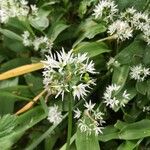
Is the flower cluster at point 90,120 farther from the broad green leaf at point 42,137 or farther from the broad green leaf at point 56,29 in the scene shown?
the broad green leaf at point 56,29

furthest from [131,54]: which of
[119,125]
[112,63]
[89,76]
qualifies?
[119,125]

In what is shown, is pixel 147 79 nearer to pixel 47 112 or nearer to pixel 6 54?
pixel 47 112

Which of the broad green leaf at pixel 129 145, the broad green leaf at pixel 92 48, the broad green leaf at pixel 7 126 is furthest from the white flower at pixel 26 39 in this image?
the broad green leaf at pixel 7 126

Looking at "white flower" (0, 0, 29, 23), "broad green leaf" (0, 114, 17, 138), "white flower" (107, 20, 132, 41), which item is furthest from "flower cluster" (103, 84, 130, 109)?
"broad green leaf" (0, 114, 17, 138)

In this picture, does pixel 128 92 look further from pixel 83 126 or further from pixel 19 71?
pixel 19 71

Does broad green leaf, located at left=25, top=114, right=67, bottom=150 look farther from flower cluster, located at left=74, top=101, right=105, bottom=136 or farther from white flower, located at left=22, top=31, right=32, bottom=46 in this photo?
white flower, located at left=22, top=31, right=32, bottom=46
